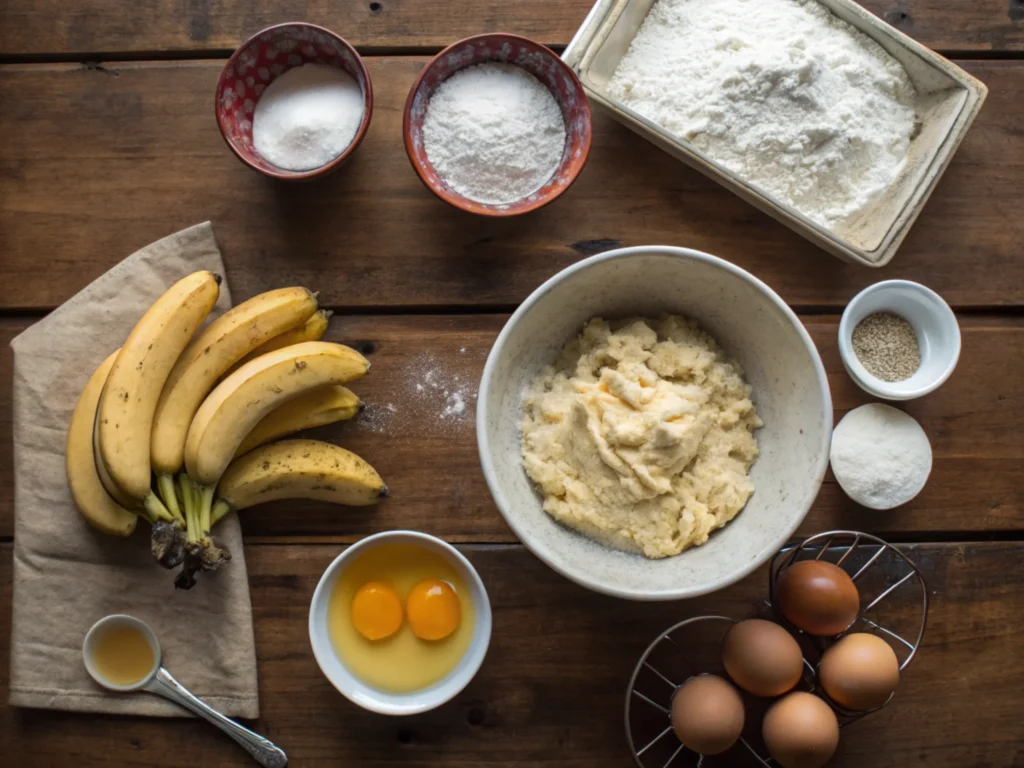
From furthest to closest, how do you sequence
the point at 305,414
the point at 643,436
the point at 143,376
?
the point at 305,414 → the point at 143,376 → the point at 643,436

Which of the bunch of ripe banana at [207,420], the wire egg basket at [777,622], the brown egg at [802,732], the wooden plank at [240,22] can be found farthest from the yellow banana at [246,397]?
the brown egg at [802,732]

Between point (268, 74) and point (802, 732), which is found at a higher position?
point (268, 74)

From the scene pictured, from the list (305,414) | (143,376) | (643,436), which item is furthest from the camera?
(305,414)

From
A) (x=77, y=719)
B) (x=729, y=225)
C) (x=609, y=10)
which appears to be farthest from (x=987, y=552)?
(x=77, y=719)

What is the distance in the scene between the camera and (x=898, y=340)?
138cm

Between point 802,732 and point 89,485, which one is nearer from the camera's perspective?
point 802,732

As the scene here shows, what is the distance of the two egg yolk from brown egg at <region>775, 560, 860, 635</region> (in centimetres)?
52

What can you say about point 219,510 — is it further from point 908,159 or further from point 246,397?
point 908,159

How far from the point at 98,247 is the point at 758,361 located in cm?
112

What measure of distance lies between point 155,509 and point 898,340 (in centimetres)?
123

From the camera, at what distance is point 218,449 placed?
1.23 m

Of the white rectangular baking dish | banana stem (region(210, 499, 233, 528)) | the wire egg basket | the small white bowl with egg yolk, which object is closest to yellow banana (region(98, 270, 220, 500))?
banana stem (region(210, 499, 233, 528))

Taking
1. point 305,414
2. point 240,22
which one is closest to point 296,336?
point 305,414

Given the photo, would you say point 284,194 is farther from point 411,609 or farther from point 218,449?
point 411,609
